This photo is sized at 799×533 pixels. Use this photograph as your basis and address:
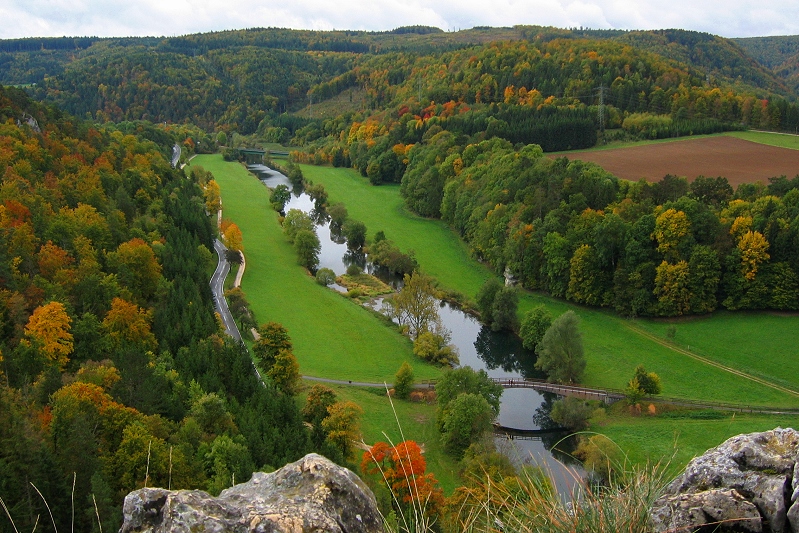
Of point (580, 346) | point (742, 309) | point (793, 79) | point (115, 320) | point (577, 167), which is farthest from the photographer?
point (793, 79)

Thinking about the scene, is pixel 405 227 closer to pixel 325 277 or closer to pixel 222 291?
pixel 325 277

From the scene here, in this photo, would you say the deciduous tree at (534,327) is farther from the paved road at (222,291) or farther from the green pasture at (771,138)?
the green pasture at (771,138)

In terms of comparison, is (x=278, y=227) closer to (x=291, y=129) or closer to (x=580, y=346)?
(x=580, y=346)

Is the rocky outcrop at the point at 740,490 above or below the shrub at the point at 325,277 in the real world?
above

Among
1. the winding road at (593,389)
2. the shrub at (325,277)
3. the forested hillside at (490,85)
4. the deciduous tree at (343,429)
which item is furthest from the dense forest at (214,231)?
the shrub at (325,277)

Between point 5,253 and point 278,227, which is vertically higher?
point 5,253

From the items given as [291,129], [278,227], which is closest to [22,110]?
[278,227]
